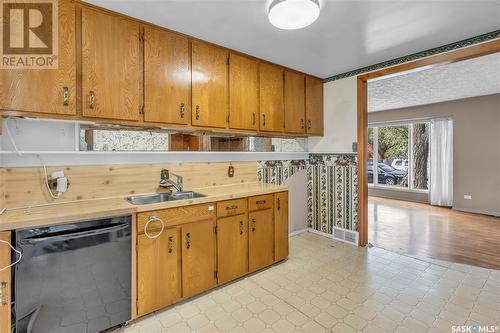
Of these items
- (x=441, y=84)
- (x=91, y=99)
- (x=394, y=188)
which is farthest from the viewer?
(x=394, y=188)

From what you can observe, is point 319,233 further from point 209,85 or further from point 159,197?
point 209,85

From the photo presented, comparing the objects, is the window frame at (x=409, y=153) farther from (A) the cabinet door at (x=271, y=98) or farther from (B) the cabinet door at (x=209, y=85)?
(B) the cabinet door at (x=209, y=85)

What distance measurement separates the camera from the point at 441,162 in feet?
19.6

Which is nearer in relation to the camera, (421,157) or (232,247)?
(232,247)

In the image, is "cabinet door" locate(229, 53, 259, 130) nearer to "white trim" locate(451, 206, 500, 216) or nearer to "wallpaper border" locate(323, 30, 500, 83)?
"wallpaper border" locate(323, 30, 500, 83)

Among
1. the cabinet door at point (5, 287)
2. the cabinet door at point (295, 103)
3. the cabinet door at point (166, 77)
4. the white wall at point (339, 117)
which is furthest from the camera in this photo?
the white wall at point (339, 117)

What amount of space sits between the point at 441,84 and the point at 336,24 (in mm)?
3490

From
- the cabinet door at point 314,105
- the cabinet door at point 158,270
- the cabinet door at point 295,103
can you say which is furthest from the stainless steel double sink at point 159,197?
the cabinet door at point 314,105

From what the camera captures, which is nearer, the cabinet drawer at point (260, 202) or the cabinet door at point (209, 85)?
the cabinet door at point (209, 85)

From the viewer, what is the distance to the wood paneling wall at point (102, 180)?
1916mm

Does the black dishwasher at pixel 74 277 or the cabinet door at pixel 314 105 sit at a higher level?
the cabinet door at pixel 314 105

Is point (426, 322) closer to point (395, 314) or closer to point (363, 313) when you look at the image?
point (395, 314)

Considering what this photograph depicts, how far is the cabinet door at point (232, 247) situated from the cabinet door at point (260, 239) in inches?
2.7

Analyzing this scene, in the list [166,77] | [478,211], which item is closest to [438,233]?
[478,211]
